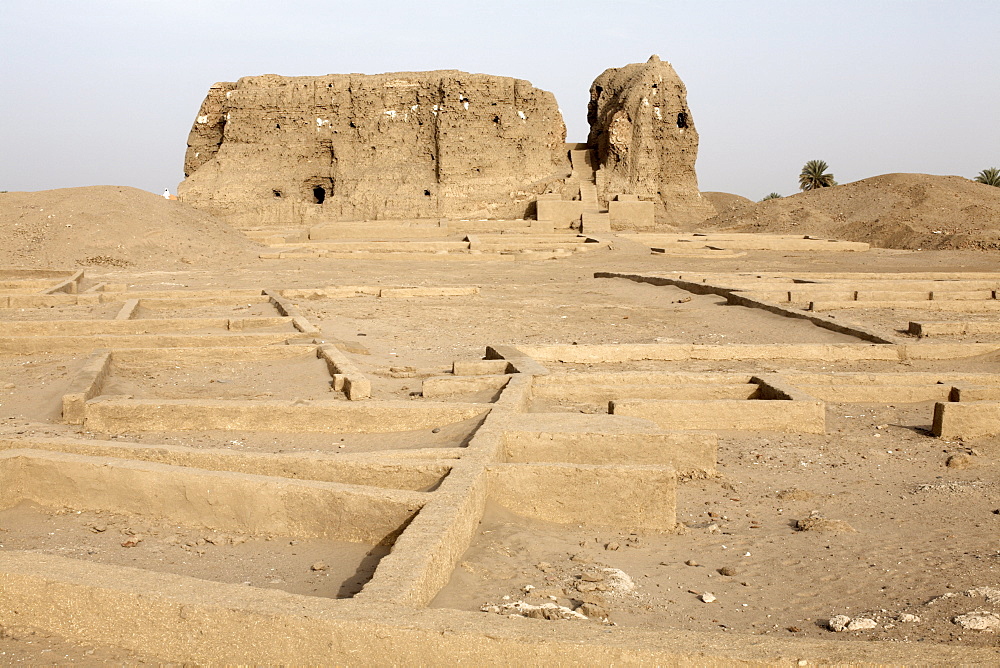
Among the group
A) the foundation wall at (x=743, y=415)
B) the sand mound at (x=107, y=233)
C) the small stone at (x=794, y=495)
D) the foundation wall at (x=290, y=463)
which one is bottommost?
the small stone at (x=794, y=495)

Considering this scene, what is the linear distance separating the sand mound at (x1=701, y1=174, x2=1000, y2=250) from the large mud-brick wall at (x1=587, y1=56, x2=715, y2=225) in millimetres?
1881

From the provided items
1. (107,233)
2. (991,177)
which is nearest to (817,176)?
(991,177)

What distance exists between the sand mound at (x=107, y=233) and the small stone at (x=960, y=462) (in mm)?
14992

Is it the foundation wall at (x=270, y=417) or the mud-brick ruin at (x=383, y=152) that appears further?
the mud-brick ruin at (x=383, y=152)

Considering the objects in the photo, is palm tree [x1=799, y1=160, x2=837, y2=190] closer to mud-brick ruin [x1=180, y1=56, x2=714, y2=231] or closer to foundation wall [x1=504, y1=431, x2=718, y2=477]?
mud-brick ruin [x1=180, y1=56, x2=714, y2=231]

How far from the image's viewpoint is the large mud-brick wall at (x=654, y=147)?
3300 cm

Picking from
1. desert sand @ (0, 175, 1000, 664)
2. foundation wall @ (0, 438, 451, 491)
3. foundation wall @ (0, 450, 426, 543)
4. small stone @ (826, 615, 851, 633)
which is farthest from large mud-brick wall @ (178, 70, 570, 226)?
small stone @ (826, 615, 851, 633)

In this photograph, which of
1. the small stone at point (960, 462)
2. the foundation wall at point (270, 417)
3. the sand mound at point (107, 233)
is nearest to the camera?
the small stone at point (960, 462)

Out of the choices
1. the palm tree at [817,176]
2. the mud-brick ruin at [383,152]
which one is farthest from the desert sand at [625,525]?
the palm tree at [817,176]

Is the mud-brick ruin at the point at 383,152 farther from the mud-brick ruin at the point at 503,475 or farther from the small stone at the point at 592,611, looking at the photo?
the small stone at the point at 592,611

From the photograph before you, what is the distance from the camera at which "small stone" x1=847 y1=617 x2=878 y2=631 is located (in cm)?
280

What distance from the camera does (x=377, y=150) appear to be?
3044 centimetres

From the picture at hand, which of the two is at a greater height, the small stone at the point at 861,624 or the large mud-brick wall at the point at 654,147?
the large mud-brick wall at the point at 654,147

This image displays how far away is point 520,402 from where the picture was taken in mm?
5246
